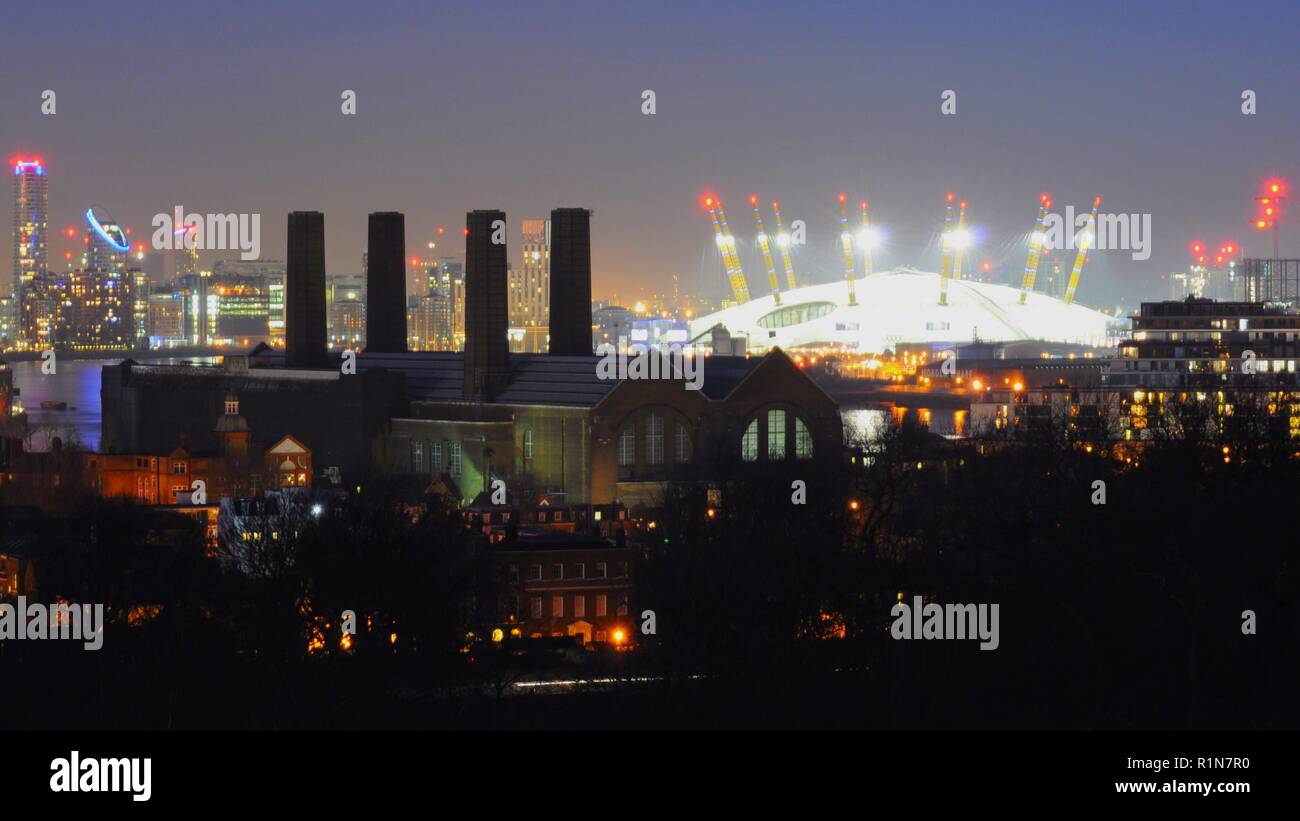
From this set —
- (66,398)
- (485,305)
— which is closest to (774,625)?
(485,305)

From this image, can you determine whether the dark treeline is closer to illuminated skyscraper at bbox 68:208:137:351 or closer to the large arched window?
the large arched window

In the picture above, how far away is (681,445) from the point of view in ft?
149

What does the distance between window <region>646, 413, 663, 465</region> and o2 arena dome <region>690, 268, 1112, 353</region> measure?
82.3 meters

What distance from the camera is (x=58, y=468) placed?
4691cm

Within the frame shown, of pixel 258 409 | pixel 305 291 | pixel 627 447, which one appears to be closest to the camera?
pixel 627 447

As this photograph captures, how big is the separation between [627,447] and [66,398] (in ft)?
229

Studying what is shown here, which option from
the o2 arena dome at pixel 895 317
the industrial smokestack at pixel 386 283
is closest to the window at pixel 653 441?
the industrial smokestack at pixel 386 283

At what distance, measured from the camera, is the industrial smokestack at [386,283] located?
2141 inches

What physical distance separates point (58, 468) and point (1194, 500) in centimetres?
2535

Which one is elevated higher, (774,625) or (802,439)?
(802,439)

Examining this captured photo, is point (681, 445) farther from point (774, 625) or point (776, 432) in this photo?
point (774, 625)

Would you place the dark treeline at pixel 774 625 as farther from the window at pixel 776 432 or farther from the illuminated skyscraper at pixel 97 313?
the illuminated skyscraper at pixel 97 313

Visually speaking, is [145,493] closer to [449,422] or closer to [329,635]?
[449,422]

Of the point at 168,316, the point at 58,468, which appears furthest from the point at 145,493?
the point at 168,316
